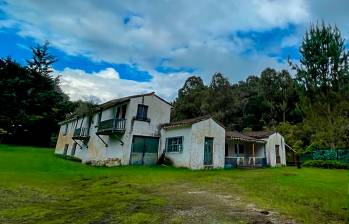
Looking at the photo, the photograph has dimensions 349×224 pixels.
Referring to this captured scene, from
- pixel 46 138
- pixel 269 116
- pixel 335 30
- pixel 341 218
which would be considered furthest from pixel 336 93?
pixel 46 138

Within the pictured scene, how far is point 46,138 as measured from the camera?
1875 inches

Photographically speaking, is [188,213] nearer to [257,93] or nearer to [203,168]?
[203,168]

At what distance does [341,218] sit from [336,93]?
11.1 metres

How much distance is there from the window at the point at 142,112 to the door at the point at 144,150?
1.66 metres

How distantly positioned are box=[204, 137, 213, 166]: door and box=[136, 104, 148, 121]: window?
5.74m

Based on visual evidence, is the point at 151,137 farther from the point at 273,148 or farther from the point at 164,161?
the point at 273,148

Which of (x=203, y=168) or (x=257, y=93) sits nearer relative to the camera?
(x=203, y=168)

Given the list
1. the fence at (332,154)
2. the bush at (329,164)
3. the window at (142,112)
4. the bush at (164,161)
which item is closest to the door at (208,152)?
the bush at (164,161)

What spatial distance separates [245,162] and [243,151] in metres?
4.10

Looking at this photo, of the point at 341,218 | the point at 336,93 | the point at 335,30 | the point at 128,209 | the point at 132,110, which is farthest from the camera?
the point at 132,110

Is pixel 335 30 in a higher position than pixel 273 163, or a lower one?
higher

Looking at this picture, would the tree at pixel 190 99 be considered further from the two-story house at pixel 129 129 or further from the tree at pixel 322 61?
the tree at pixel 322 61

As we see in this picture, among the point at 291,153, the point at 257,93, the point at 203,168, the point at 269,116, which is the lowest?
the point at 203,168

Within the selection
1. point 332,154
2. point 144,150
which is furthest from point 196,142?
point 332,154
